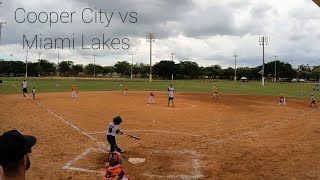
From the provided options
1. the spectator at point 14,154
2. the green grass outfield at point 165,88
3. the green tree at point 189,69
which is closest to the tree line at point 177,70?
the green tree at point 189,69

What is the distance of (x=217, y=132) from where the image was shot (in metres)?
18.4

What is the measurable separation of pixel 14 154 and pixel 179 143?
12.5m

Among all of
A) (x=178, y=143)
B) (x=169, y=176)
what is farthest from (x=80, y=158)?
(x=178, y=143)

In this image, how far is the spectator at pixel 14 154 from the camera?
131 inches

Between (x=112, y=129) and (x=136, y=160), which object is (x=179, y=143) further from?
(x=112, y=129)

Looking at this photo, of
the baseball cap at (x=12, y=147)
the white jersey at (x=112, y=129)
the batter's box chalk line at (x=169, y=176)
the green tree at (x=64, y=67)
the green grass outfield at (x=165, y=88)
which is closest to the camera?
the baseball cap at (x=12, y=147)

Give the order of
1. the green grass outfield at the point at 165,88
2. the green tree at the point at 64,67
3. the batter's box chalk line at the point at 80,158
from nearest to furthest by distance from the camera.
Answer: the batter's box chalk line at the point at 80,158 → the green grass outfield at the point at 165,88 → the green tree at the point at 64,67

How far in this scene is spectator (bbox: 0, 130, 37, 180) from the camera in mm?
3316

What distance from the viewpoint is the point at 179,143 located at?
1548 cm

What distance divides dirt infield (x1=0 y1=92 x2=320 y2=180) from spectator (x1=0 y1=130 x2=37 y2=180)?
743 centimetres

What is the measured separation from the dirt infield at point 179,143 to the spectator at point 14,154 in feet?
24.4

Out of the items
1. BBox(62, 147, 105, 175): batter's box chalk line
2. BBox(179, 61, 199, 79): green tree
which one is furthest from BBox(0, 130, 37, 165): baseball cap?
BBox(179, 61, 199, 79): green tree

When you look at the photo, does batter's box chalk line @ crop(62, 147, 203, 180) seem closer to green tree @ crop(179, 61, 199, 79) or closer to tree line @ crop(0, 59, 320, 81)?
tree line @ crop(0, 59, 320, 81)

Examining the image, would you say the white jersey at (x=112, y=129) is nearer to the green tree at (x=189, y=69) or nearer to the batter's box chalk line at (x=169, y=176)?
the batter's box chalk line at (x=169, y=176)
